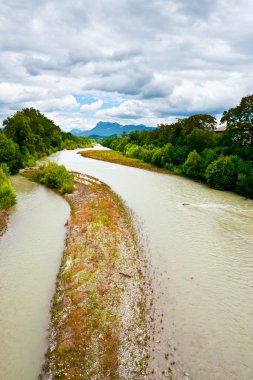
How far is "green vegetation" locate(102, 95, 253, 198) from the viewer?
5228cm

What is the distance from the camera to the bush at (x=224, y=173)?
52.3 m

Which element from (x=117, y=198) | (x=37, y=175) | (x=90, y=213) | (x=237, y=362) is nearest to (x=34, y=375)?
(x=237, y=362)

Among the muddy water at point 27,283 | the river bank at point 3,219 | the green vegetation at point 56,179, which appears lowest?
the muddy water at point 27,283

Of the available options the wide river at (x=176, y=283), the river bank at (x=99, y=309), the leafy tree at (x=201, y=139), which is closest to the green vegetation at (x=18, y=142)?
the wide river at (x=176, y=283)

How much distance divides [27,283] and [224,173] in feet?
140

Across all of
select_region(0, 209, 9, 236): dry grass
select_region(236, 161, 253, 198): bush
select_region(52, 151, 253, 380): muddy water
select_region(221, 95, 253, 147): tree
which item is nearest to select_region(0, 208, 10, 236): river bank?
select_region(0, 209, 9, 236): dry grass

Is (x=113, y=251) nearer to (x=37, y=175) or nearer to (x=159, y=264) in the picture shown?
(x=159, y=264)

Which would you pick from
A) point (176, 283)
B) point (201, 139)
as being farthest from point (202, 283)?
point (201, 139)

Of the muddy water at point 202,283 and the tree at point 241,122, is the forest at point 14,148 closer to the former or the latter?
the muddy water at point 202,283

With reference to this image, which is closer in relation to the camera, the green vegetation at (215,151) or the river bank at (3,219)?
the river bank at (3,219)

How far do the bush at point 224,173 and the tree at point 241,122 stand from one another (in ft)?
24.4

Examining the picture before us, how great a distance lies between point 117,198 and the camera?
44.1 metres

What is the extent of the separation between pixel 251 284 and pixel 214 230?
10821 mm

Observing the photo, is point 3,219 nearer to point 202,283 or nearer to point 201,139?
point 202,283
